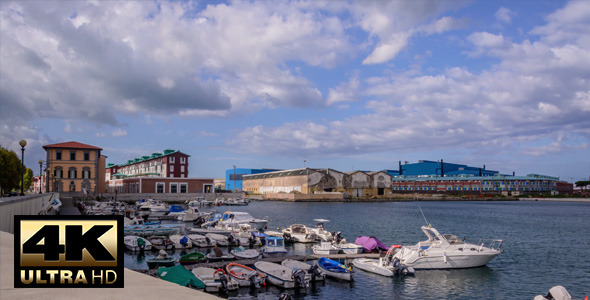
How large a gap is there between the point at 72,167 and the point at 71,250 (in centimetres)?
11116

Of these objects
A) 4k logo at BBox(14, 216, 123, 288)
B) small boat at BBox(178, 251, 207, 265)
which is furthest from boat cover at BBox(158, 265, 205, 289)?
4k logo at BBox(14, 216, 123, 288)

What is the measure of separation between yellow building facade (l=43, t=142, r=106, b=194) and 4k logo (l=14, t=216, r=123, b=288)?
109229 mm

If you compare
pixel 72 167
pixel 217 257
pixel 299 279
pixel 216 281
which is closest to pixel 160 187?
pixel 72 167

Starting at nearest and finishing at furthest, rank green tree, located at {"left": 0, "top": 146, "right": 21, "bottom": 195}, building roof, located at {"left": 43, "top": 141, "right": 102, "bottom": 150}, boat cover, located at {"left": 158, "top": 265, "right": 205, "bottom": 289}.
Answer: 1. boat cover, located at {"left": 158, "top": 265, "right": 205, "bottom": 289}
2. green tree, located at {"left": 0, "top": 146, "right": 21, "bottom": 195}
3. building roof, located at {"left": 43, "top": 141, "right": 102, "bottom": 150}

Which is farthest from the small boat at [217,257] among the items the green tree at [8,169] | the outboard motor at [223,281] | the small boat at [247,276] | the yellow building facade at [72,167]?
the yellow building facade at [72,167]

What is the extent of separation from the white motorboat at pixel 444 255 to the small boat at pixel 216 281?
12.7m

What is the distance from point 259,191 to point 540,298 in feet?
541

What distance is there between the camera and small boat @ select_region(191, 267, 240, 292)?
939 inches

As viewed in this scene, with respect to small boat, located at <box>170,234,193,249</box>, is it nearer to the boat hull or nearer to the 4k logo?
the boat hull

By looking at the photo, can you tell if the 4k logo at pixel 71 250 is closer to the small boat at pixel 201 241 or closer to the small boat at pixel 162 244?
the small boat at pixel 162 244

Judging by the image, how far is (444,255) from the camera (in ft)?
101

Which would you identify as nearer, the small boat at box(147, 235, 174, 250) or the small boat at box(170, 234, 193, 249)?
the small boat at box(147, 235, 174, 250)

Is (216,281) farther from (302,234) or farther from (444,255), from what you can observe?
(302,234)

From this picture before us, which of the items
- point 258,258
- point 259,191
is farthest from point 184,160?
point 258,258
